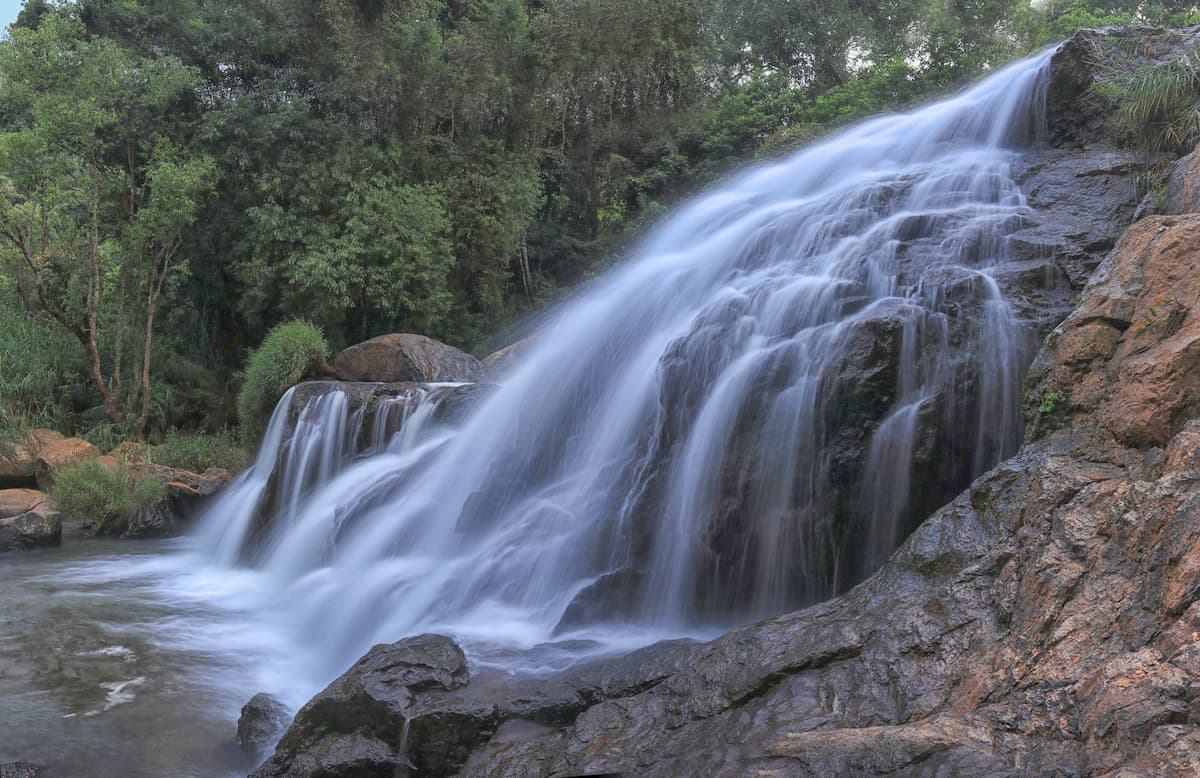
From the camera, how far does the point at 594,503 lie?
6.91 m

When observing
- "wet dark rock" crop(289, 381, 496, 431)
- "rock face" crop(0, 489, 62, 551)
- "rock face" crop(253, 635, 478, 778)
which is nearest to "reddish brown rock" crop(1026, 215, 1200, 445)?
"rock face" crop(253, 635, 478, 778)

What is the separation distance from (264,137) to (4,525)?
27.2 feet

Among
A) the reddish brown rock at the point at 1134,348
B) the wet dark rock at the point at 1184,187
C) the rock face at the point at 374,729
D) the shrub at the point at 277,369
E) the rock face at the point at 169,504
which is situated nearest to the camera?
the reddish brown rock at the point at 1134,348

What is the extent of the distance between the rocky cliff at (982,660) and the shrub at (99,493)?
322 inches

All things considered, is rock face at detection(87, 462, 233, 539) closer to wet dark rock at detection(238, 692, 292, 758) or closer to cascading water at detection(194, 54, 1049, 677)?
cascading water at detection(194, 54, 1049, 677)

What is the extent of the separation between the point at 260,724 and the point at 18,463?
9.92 meters

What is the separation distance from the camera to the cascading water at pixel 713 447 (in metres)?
5.93

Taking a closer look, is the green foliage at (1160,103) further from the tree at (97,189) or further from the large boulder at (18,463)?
the large boulder at (18,463)

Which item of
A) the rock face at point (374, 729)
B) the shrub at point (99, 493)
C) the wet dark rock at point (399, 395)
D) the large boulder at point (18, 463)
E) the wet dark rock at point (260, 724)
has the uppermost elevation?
the wet dark rock at point (399, 395)

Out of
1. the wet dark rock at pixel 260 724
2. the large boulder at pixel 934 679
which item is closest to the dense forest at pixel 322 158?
the wet dark rock at pixel 260 724

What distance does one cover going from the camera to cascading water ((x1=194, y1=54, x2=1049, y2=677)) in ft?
19.4

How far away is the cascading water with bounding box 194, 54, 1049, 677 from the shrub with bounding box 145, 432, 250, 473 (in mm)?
3699

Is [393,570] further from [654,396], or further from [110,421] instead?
[110,421]

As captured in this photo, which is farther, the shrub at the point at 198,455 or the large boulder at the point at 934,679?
the shrub at the point at 198,455
